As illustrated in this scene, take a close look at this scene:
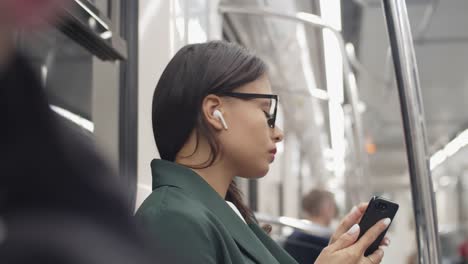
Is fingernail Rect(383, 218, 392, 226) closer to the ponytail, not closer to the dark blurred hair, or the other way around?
the ponytail

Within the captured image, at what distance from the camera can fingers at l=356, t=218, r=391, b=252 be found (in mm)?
1061

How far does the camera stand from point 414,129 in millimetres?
1164

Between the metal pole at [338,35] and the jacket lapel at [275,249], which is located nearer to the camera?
the jacket lapel at [275,249]

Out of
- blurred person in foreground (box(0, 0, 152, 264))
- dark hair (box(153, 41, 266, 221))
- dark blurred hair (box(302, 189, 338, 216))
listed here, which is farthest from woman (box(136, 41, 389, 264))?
dark blurred hair (box(302, 189, 338, 216))

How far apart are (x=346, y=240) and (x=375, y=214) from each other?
0.10 m

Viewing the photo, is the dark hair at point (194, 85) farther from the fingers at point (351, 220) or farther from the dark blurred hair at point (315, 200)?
the dark blurred hair at point (315, 200)

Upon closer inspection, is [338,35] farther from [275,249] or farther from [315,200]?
[275,249]

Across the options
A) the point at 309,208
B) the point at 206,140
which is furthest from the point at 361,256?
the point at 309,208

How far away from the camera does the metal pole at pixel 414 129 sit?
1161mm

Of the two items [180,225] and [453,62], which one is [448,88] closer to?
[453,62]

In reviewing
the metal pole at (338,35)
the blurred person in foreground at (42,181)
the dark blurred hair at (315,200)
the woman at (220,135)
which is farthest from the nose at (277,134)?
the dark blurred hair at (315,200)

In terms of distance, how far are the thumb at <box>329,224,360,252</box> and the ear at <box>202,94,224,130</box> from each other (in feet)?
0.81

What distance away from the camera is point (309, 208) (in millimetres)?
3807

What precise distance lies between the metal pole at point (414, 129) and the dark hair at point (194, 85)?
0.80 feet
